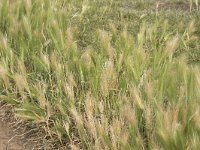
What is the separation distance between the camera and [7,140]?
2.79m

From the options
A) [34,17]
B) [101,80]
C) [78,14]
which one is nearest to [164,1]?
[78,14]

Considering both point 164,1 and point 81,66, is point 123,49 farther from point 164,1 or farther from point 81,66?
point 164,1

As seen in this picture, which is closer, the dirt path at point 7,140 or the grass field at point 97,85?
the grass field at point 97,85

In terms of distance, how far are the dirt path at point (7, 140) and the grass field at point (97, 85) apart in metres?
0.12

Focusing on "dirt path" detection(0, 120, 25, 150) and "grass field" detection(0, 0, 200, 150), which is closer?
"grass field" detection(0, 0, 200, 150)

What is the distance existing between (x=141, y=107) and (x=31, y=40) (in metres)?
1.36

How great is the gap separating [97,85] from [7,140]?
630 mm

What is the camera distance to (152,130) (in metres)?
2.20

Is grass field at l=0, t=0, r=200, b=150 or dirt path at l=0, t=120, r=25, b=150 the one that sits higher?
grass field at l=0, t=0, r=200, b=150

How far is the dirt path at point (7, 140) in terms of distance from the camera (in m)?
2.72

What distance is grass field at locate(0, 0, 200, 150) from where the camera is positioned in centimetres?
209

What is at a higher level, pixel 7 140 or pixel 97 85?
pixel 97 85

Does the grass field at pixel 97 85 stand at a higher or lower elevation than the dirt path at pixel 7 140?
higher

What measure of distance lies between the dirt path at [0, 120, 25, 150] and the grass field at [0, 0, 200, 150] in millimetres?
116
